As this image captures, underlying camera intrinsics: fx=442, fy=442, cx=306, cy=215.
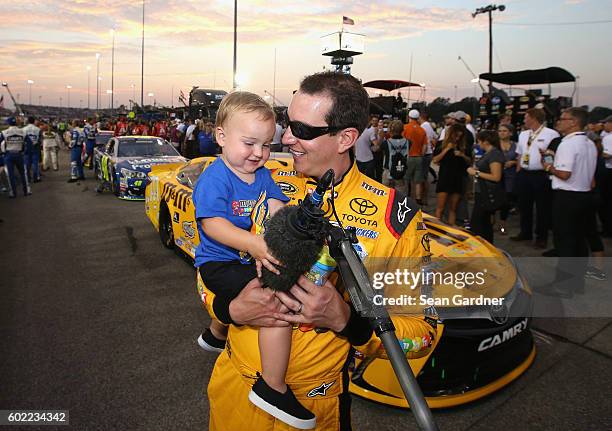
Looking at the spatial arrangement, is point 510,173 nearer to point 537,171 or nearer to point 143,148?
point 537,171

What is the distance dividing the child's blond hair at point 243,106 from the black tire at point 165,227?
16.0 ft

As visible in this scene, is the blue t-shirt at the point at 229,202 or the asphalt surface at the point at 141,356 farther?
the asphalt surface at the point at 141,356

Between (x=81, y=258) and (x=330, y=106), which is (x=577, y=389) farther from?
(x=81, y=258)

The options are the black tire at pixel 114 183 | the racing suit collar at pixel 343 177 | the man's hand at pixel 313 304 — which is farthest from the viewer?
the black tire at pixel 114 183

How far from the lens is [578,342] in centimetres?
408

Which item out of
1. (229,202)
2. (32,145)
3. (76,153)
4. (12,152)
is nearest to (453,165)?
(229,202)

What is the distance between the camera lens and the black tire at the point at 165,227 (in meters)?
6.67

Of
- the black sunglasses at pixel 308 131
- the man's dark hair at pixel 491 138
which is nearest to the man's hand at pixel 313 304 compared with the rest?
the black sunglasses at pixel 308 131

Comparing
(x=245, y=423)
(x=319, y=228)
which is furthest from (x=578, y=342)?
(x=319, y=228)

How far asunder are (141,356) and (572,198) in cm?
484

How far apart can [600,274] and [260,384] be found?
5.69m

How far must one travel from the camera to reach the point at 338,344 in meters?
1.66

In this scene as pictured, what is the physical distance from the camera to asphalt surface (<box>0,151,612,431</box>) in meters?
3.05

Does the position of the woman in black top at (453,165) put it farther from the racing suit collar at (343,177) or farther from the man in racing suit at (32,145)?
the man in racing suit at (32,145)
